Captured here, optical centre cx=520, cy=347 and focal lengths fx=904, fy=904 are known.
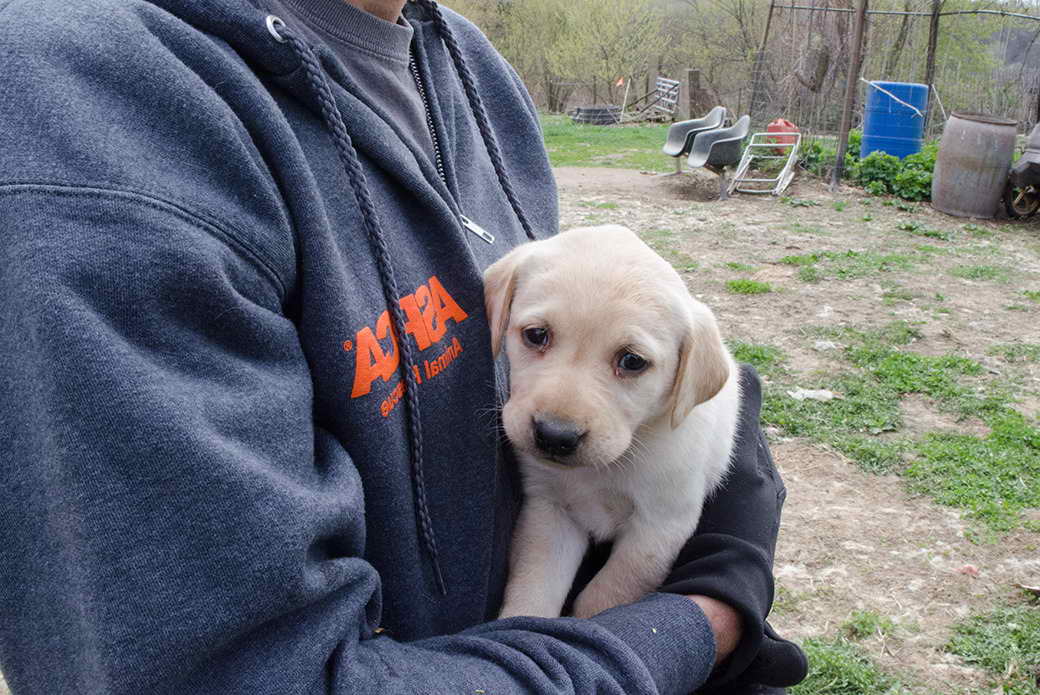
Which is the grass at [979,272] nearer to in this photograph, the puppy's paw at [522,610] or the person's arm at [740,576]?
the person's arm at [740,576]

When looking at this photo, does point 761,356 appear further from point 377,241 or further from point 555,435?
point 377,241

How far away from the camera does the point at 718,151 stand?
12.1 meters

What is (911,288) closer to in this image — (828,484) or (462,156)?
(828,484)

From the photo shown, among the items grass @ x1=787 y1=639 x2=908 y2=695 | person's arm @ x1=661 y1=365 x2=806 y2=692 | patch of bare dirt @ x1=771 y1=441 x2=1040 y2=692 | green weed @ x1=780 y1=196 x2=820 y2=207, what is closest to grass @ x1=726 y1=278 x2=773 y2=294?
patch of bare dirt @ x1=771 y1=441 x2=1040 y2=692

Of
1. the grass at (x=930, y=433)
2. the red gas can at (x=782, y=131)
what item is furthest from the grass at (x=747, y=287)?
the red gas can at (x=782, y=131)

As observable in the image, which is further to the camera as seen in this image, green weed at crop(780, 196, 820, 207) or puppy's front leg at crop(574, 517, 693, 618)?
green weed at crop(780, 196, 820, 207)

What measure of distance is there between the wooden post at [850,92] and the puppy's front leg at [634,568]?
1106 cm

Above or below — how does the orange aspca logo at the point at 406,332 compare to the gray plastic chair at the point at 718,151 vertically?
above

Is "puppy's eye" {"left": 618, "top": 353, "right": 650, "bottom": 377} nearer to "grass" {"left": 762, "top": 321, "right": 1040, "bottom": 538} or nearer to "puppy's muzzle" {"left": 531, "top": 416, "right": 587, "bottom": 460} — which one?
"puppy's muzzle" {"left": 531, "top": 416, "right": 587, "bottom": 460}

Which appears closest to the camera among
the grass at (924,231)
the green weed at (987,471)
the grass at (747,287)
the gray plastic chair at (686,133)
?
the green weed at (987,471)

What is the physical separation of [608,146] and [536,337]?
18.3 metres

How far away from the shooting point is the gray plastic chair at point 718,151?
12164 mm

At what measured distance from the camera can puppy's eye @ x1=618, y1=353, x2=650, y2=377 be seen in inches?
76.1

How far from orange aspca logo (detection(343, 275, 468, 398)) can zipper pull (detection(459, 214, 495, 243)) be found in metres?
0.25
